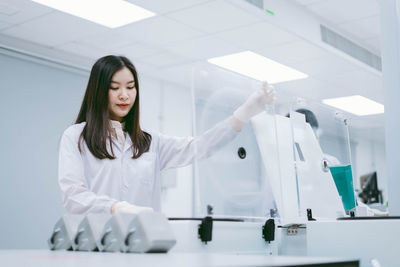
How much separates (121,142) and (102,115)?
125 mm

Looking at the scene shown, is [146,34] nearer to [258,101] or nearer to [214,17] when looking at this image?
[214,17]

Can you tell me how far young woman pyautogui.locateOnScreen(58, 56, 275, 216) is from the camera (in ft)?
4.85

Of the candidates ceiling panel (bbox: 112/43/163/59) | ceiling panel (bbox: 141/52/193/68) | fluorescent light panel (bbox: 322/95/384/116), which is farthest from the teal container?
fluorescent light panel (bbox: 322/95/384/116)

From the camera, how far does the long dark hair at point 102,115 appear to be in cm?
155

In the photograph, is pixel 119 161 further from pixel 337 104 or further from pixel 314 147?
pixel 337 104

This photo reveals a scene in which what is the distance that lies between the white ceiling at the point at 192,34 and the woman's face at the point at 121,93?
80.0 inches

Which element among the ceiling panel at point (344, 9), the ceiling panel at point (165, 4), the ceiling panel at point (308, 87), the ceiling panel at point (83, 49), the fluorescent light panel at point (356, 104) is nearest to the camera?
the ceiling panel at point (165, 4)

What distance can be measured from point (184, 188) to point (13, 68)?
2.63 m

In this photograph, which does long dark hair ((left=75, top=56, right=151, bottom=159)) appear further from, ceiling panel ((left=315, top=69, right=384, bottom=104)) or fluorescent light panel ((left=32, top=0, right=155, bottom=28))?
ceiling panel ((left=315, top=69, right=384, bottom=104))

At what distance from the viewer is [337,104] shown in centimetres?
704

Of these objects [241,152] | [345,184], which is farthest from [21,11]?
[345,184]

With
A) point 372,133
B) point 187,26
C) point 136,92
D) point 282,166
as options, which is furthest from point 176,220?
point 372,133

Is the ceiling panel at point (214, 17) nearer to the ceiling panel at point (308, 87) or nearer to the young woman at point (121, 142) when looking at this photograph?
the ceiling panel at point (308, 87)

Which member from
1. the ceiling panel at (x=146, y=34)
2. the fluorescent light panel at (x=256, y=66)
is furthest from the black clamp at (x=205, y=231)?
the fluorescent light panel at (x=256, y=66)
